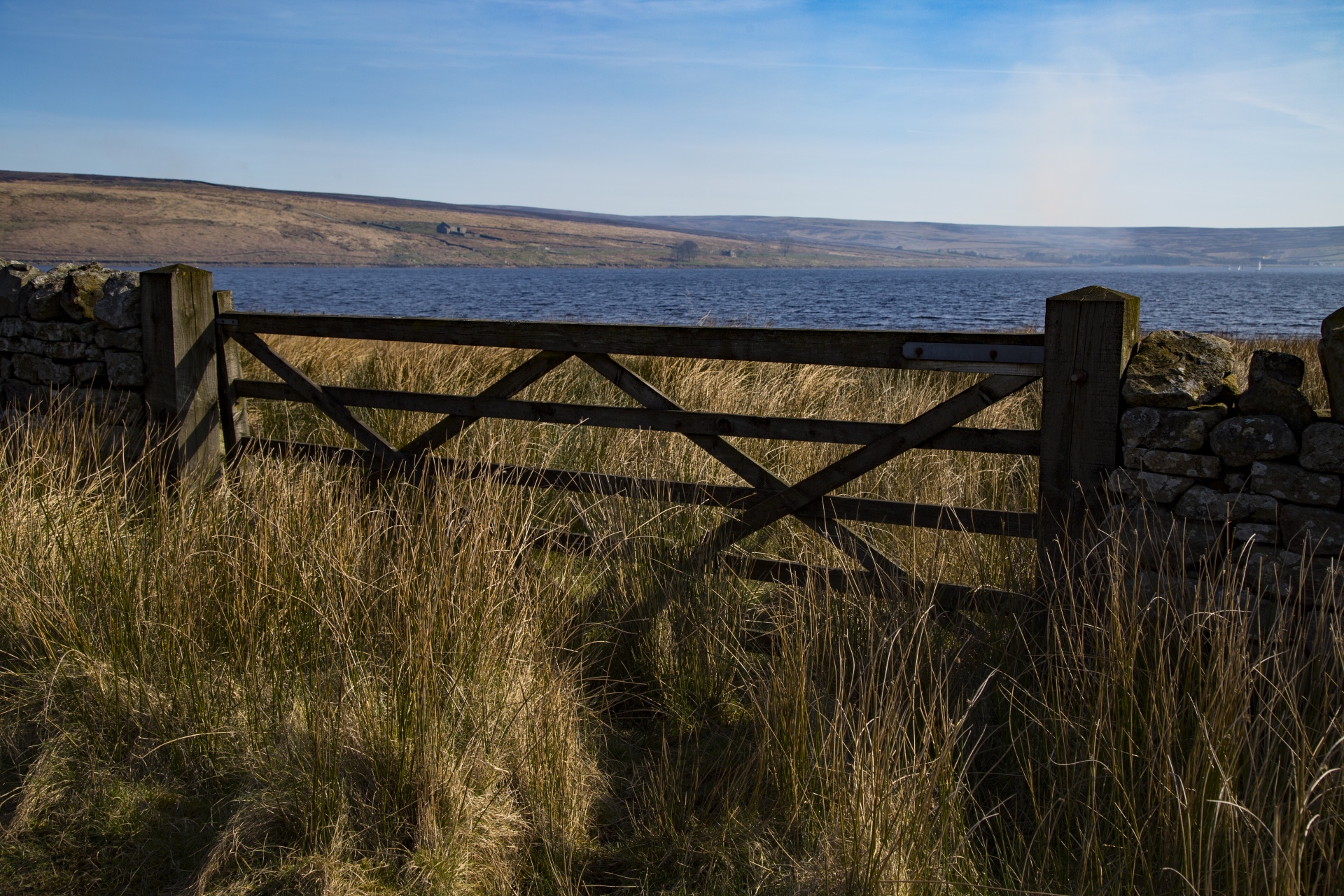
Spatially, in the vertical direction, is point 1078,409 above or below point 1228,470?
above

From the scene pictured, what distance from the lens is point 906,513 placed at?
361 centimetres

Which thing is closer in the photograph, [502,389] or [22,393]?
[502,389]

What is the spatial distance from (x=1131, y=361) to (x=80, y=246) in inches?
6423

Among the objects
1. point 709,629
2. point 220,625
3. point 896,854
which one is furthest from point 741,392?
point 896,854

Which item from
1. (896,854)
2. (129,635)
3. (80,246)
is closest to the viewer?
(896,854)

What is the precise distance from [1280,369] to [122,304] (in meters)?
5.82

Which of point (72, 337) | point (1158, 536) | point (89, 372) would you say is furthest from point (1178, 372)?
point (72, 337)

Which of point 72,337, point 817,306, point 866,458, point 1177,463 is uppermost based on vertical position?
point 817,306

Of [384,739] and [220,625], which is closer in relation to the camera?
[384,739]

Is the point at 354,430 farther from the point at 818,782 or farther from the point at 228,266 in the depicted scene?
the point at 228,266

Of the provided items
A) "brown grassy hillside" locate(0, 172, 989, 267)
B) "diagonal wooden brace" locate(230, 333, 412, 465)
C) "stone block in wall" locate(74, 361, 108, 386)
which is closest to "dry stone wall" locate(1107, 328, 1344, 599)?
"diagonal wooden brace" locate(230, 333, 412, 465)

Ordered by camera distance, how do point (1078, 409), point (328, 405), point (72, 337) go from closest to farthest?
point (1078, 409) < point (328, 405) < point (72, 337)

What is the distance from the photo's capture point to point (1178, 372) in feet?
9.93

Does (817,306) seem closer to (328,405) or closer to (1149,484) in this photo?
(328,405)
